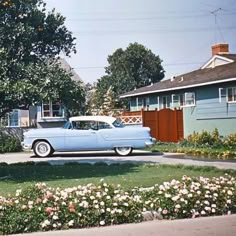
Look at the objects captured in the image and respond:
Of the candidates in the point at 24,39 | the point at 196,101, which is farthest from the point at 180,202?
the point at 196,101

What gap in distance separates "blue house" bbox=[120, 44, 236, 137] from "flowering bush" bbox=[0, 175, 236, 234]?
58.9 ft

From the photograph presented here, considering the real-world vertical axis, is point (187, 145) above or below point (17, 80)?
below

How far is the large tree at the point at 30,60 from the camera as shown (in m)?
12.5

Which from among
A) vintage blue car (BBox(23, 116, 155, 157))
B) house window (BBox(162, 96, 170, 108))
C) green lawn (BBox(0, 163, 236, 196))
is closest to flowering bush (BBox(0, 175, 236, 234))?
green lawn (BBox(0, 163, 236, 196))

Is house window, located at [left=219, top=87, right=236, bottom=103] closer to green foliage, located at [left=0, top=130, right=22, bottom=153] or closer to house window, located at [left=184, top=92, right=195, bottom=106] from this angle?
house window, located at [left=184, top=92, right=195, bottom=106]

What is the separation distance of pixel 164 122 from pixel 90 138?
8.64 meters

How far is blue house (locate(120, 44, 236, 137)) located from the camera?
27016 mm

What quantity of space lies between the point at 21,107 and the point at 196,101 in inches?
707

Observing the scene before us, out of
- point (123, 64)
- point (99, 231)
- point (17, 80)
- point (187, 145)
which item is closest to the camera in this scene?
point (99, 231)

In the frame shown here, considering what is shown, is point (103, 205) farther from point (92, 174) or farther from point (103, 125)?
point (103, 125)

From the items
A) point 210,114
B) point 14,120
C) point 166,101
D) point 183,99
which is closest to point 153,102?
point 166,101

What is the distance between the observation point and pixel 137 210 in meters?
8.34

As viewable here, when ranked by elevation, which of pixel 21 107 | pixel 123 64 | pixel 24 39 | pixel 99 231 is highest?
pixel 123 64

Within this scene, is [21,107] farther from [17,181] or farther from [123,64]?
[123,64]
